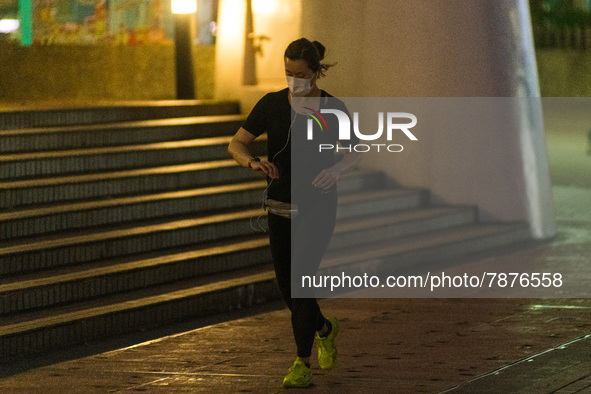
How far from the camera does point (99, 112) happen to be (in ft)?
34.3

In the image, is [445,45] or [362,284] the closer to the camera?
[362,284]

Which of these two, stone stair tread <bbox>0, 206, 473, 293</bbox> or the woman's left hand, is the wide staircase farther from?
the woman's left hand

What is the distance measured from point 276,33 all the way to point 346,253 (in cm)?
366

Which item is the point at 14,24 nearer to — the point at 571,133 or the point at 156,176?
the point at 156,176

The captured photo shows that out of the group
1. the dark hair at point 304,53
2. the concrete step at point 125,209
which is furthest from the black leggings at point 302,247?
the concrete step at point 125,209

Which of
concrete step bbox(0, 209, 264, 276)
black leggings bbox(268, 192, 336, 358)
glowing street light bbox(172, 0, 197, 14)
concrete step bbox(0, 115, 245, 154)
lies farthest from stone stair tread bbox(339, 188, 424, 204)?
black leggings bbox(268, 192, 336, 358)

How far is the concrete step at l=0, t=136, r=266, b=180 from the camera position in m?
8.86

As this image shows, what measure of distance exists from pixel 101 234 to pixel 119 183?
1.02m

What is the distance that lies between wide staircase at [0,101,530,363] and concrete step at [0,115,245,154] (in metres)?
0.01

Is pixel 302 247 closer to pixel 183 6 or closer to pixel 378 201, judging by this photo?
pixel 378 201

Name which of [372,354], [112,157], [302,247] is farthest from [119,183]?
[302,247]

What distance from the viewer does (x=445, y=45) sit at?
11000 millimetres

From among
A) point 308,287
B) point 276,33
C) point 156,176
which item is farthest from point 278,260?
point 276,33

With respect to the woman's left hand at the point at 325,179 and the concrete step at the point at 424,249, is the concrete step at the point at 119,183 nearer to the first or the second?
the concrete step at the point at 424,249
